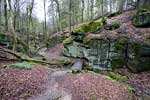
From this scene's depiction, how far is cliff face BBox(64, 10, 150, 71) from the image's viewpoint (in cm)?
1247

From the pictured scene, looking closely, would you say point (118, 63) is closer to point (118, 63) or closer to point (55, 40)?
point (118, 63)

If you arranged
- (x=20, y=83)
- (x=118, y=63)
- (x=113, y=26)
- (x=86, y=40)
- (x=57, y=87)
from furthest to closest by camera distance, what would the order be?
(x=113, y=26), (x=86, y=40), (x=118, y=63), (x=57, y=87), (x=20, y=83)

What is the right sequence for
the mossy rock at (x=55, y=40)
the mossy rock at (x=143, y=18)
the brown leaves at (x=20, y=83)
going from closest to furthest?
the brown leaves at (x=20, y=83) < the mossy rock at (x=143, y=18) < the mossy rock at (x=55, y=40)

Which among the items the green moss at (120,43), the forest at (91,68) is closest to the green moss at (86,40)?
the forest at (91,68)

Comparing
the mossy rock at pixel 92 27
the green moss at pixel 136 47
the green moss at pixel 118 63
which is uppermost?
the mossy rock at pixel 92 27

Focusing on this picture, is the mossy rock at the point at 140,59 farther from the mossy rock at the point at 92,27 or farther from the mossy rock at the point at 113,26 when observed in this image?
the mossy rock at the point at 92,27

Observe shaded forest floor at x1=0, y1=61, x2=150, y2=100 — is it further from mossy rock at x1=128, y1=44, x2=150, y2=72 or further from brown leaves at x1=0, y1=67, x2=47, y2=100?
mossy rock at x1=128, y1=44, x2=150, y2=72

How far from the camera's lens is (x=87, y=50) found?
14633 millimetres

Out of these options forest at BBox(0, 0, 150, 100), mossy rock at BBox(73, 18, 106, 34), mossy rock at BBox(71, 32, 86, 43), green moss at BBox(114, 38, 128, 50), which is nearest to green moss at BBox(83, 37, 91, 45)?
forest at BBox(0, 0, 150, 100)

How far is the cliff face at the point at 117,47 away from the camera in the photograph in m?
12.5

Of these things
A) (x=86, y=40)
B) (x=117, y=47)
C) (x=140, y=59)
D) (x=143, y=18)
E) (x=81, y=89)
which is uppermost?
(x=143, y=18)

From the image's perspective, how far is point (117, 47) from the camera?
1328cm

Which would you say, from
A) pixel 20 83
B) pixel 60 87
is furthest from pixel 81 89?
pixel 20 83

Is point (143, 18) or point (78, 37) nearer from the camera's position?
point (143, 18)
